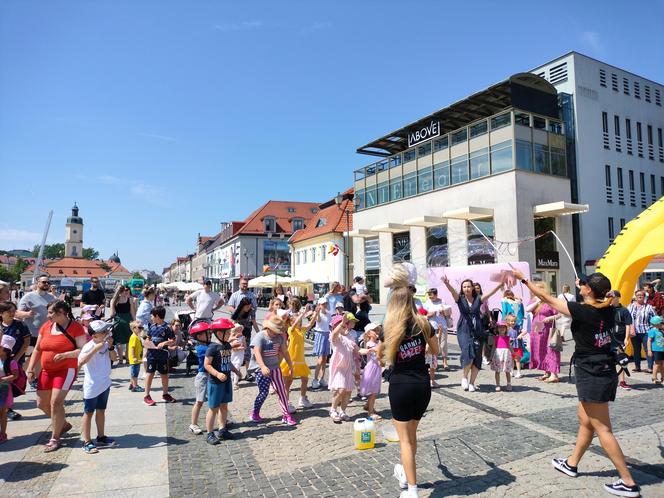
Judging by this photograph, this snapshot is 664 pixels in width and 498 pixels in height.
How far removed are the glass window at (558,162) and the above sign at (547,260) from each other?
4914 mm

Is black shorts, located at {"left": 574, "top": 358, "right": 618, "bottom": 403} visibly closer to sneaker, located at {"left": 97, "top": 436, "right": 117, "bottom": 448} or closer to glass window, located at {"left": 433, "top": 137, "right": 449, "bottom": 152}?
sneaker, located at {"left": 97, "top": 436, "right": 117, "bottom": 448}

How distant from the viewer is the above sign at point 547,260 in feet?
82.3

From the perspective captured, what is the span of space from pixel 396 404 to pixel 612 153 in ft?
106

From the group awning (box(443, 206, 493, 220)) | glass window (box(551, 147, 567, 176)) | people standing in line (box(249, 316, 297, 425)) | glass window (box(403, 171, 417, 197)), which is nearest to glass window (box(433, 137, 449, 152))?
glass window (box(403, 171, 417, 197))

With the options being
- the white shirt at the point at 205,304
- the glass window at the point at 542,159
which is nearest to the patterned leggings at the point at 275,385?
the white shirt at the point at 205,304

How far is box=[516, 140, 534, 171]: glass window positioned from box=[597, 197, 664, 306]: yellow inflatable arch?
13.8 m

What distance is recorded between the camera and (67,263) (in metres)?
117

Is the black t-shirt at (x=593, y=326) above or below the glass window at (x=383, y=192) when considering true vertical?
below

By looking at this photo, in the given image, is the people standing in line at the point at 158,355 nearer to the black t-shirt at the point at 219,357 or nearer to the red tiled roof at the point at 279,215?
the black t-shirt at the point at 219,357

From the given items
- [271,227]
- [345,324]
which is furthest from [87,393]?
[271,227]

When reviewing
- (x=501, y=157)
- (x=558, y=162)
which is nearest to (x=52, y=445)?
(x=501, y=157)

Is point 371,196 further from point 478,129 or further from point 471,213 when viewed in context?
point 471,213

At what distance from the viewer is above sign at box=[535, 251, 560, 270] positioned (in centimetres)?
2508

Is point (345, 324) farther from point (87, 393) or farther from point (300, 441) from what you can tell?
point (87, 393)
